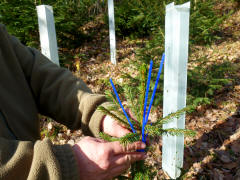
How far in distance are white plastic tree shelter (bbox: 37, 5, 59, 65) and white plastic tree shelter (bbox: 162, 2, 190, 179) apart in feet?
5.30

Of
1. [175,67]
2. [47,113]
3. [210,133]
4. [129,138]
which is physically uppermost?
[175,67]

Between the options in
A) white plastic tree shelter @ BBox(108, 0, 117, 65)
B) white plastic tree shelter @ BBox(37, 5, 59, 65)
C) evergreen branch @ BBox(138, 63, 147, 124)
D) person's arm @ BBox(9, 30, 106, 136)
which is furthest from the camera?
white plastic tree shelter @ BBox(108, 0, 117, 65)

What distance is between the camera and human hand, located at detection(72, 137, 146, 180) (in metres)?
0.83

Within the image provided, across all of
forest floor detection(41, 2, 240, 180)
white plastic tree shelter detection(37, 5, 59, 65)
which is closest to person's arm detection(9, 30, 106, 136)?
forest floor detection(41, 2, 240, 180)

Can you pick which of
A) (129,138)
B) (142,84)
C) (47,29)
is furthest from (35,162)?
(47,29)

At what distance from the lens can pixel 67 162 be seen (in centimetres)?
81

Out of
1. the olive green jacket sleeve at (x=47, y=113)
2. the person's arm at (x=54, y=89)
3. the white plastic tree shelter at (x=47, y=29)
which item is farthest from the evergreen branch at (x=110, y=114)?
the white plastic tree shelter at (x=47, y=29)

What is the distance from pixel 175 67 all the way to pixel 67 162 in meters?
1.50

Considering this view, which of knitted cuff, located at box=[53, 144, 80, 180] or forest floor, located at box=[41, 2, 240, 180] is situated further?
forest floor, located at box=[41, 2, 240, 180]

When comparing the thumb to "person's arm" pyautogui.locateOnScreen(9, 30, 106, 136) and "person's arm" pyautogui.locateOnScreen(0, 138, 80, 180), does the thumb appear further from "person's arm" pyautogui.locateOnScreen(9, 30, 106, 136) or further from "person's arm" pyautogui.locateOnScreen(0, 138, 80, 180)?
"person's arm" pyautogui.locateOnScreen(9, 30, 106, 136)

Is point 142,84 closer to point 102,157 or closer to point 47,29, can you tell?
point 102,157

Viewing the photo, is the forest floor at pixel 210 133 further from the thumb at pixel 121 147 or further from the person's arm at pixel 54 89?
the person's arm at pixel 54 89

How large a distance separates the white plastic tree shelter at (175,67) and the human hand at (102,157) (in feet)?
4.25

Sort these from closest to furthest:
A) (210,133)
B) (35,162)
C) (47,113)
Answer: (35,162) → (47,113) → (210,133)
